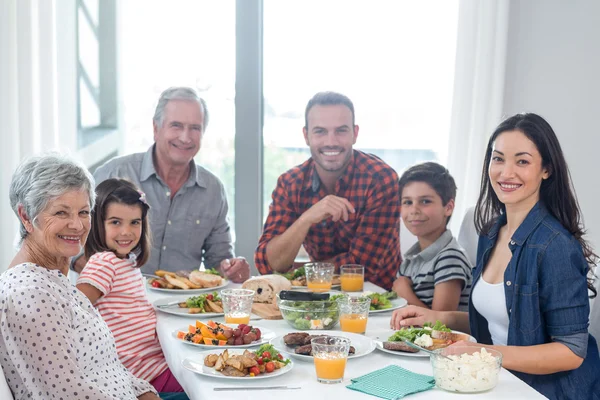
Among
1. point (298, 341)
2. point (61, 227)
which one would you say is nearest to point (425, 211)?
point (298, 341)

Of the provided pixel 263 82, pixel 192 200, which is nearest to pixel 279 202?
pixel 192 200

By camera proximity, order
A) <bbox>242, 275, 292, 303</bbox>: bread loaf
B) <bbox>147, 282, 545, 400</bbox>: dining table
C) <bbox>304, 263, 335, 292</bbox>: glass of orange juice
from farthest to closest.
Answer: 1. <bbox>304, 263, 335, 292</bbox>: glass of orange juice
2. <bbox>242, 275, 292, 303</bbox>: bread loaf
3. <bbox>147, 282, 545, 400</bbox>: dining table

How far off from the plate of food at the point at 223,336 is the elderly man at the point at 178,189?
1.45 m

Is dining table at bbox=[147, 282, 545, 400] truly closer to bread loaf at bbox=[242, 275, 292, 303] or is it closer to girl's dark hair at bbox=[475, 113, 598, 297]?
bread loaf at bbox=[242, 275, 292, 303]

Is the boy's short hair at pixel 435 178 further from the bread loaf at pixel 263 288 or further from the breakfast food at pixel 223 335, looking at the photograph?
the breakfast food at pixel 223 335

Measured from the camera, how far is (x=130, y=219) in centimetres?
243

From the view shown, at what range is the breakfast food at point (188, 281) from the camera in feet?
8.64

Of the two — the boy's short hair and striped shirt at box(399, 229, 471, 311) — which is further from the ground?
the boy's short hair

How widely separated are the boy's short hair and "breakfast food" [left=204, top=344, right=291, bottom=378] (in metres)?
1.29

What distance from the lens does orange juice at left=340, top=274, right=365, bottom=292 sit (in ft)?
8.39

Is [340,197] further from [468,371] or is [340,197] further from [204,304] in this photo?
[468,371]

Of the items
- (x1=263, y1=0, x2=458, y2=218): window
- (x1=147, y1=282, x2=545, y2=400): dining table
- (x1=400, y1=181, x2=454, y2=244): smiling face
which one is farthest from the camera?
(x1=263, y1=0, x2=458, y2=218): window

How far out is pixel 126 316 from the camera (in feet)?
7.54

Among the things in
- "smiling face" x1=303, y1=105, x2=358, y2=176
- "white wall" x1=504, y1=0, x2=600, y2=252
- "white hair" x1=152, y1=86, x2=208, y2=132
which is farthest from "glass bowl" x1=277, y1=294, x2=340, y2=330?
"white wall" x1=504, y1=0, x2=600, y2=252
